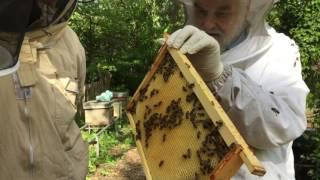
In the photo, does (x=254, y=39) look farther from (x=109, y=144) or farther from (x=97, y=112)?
(x=97, y=112)

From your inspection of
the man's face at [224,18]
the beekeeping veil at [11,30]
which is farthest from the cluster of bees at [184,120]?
the beekeeping veil at [11,30]

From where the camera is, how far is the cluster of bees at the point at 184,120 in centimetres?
166

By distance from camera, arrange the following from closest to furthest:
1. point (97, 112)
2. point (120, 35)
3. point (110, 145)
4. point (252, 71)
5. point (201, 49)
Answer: point (201, 49) < point (252, 71) < point (110, 145) < point (97, 112) < point (120, 35)

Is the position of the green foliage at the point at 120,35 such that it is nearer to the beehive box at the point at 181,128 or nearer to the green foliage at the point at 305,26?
the green foliage at the point at 305,26

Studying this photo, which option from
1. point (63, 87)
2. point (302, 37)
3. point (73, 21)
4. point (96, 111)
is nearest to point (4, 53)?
point (63, 87)

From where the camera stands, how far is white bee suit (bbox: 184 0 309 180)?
1771 mm

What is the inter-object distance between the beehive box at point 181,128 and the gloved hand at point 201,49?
48 mm

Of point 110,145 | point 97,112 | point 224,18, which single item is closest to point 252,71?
point 224,18

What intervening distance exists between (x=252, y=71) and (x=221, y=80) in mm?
231

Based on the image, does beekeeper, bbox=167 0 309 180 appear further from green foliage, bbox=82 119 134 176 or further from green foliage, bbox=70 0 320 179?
green foliage, bbox=70 0 320 179

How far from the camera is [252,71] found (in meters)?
1.97

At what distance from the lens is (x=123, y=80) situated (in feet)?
45.2

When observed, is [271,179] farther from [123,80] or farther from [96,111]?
[123,80]

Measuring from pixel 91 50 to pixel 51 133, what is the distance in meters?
10.6
